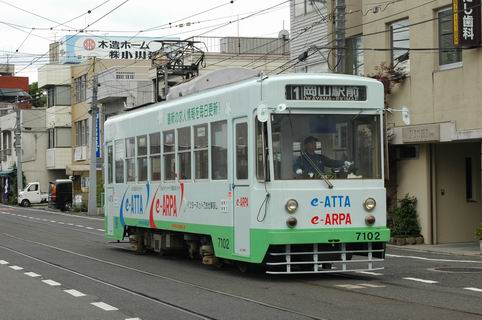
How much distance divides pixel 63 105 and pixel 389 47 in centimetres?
4603

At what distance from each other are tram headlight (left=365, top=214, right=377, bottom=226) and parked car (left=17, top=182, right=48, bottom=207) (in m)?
53.7

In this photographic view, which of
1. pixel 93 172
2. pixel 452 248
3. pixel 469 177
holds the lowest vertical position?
pixel 452 248

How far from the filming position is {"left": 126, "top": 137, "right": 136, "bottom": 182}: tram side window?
57.4ft

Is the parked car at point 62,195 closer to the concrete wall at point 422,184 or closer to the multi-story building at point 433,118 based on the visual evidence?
the multi-story building at point 433,118

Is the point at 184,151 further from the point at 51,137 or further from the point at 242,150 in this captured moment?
the point at 51,137

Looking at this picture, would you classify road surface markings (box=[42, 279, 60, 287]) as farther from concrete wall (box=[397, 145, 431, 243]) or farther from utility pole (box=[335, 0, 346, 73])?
utility pole (box=[335, 0, 346, 73])

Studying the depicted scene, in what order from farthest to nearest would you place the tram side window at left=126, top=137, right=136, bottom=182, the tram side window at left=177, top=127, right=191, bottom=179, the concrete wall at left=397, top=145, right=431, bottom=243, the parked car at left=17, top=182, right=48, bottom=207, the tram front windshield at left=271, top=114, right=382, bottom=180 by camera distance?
1. the parked car at left=17, top=182, right=48, bottom=207
2. the concrete wall at left=397, top=145, right=431, bottom=243
3. the tram side window at left=126, top=137, right=136, bottom=182
4. the tram side window at left=177, top=127, right=191, bottom=179
5. the tram front windshield at left=271, top=114, right=382, bottom=180

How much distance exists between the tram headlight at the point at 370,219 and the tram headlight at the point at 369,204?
12 cm

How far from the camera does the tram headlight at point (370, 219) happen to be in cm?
1245

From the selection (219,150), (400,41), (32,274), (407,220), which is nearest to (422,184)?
(407,220)

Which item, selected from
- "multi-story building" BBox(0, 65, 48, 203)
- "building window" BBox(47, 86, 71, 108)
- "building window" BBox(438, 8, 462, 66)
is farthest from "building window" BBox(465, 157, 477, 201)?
"multi-story building" BBox(0, 65, 48, 203)

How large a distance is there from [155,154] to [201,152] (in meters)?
2.36

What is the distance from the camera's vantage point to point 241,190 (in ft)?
41.2

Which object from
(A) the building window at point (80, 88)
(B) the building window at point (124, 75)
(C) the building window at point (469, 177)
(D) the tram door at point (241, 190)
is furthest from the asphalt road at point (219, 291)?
(A) the building window at point (80, 88)
